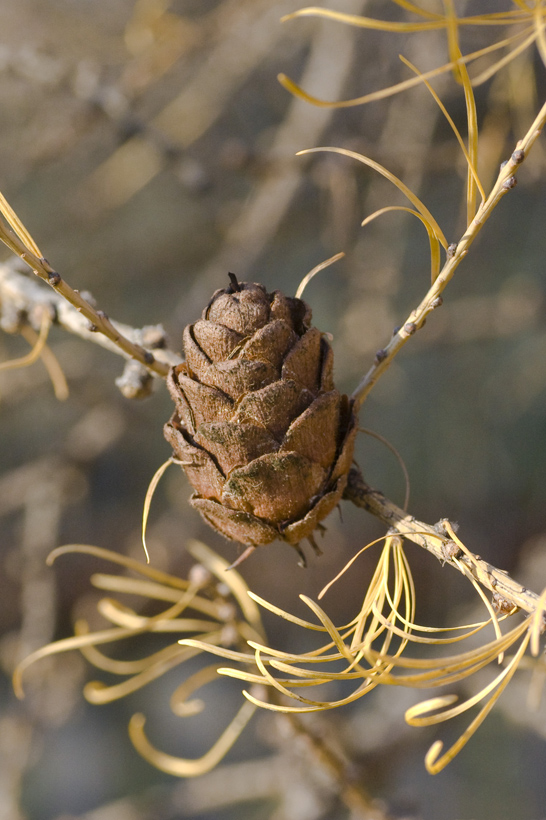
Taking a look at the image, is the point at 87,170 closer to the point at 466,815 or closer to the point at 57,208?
the point at 57,208

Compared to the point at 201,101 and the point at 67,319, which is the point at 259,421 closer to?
the point at 67,319

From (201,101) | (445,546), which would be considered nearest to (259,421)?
(445,546)

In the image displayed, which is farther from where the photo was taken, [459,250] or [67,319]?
[67,319]

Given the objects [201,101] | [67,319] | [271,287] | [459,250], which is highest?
[201,101]

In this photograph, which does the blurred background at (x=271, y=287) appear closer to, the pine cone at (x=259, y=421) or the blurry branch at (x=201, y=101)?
the blurry branch at (x=201, y=101)

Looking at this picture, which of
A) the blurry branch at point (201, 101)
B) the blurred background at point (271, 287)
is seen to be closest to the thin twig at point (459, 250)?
the blurred background at point (271, 287)

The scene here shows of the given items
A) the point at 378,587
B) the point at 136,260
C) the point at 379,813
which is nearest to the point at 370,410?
the point at 136,260
